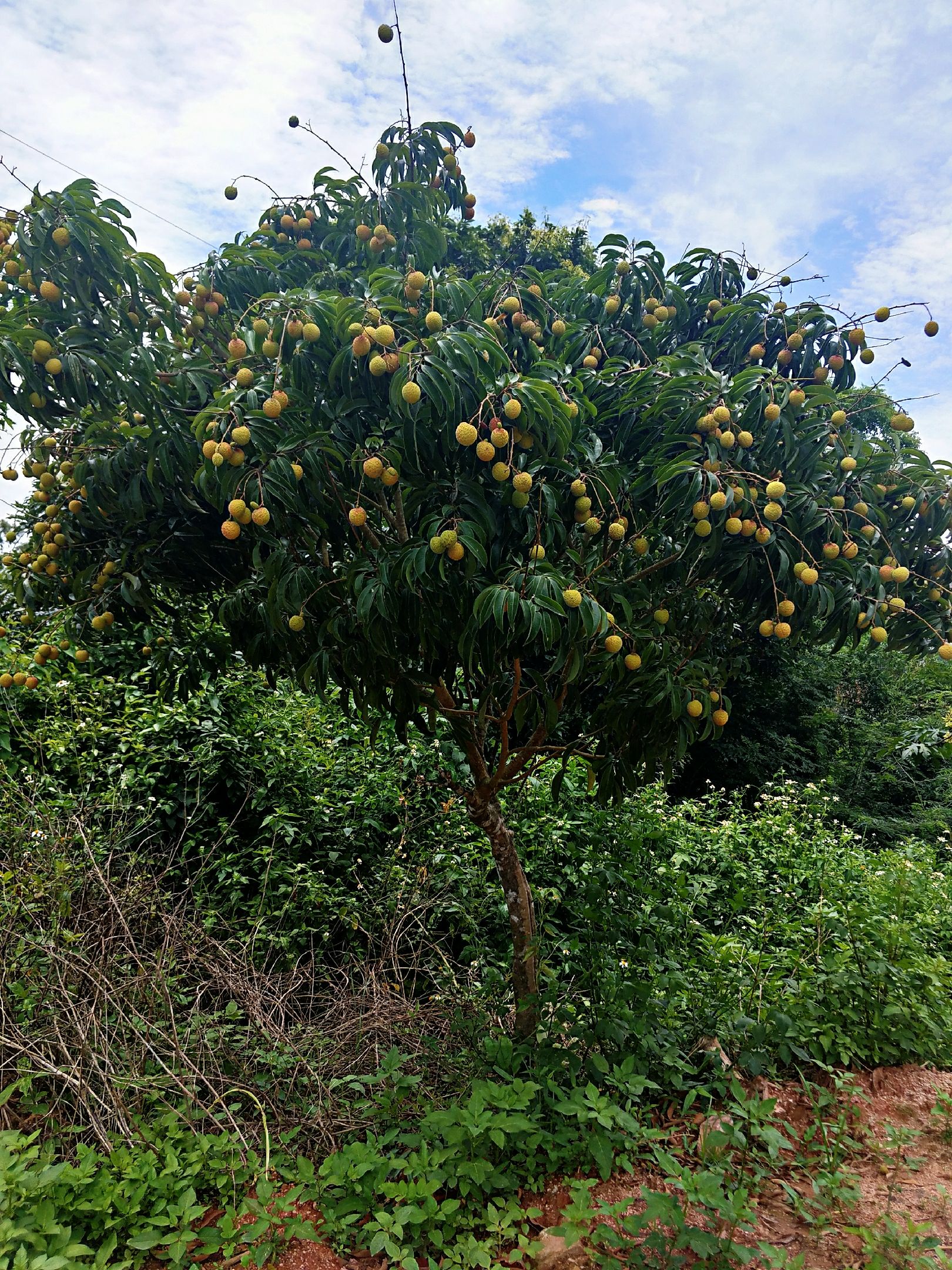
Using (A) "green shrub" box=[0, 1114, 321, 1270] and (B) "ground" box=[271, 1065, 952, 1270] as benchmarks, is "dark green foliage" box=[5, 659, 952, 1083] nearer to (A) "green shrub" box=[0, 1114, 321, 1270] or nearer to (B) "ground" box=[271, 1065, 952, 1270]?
(B) "ground" box=[271, 1065, 952, 1270]

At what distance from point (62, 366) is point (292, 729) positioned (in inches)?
104

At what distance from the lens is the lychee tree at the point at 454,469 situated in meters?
1.83

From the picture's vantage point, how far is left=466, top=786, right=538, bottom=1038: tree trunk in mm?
2611

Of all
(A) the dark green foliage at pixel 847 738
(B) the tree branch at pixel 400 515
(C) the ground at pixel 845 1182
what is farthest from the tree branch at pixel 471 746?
(A) the dark green foliage at pixel 847 738

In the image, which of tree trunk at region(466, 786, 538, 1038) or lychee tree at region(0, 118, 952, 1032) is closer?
lychee tree at region(0, 118, 952, 1032)

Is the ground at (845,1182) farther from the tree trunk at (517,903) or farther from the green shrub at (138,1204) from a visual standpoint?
the tree trunk at (517,903)

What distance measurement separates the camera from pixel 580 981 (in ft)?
9.14

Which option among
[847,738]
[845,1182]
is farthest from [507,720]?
[847,738]

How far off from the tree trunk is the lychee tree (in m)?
0.01

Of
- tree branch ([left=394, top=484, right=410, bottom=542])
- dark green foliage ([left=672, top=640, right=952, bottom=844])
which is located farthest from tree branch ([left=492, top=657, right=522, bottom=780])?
dark green foliage ([left=672, top=640, right=952, bottom=844])

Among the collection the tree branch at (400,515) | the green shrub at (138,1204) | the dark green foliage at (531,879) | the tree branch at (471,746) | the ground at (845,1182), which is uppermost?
the tree branch at (400,515)

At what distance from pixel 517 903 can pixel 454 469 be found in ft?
5.19

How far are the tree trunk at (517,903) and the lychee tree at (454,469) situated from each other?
0.05 ft

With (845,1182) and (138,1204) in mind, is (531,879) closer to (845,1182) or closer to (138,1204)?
(845,1182)
